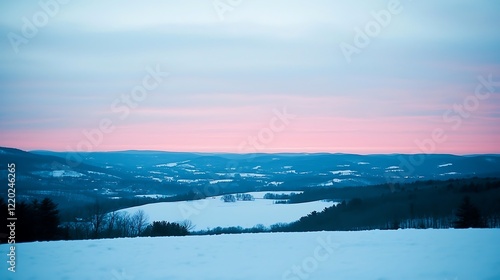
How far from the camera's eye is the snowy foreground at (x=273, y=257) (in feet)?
34.2

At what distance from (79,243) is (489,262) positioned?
12.5 m

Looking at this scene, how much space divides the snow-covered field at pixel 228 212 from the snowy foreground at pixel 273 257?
77.5 metres

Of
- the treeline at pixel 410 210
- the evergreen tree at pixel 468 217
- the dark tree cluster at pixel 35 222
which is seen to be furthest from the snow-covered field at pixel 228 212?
the evergreen tree at pixel 468 217

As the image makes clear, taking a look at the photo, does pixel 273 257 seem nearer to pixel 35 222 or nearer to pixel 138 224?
pixel 35 222

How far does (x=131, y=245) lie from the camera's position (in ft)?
47.2

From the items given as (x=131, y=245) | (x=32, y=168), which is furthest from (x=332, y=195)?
(x=131, y=245)

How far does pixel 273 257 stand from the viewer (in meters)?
12.4

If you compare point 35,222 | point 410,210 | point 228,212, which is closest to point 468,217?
point 35,222

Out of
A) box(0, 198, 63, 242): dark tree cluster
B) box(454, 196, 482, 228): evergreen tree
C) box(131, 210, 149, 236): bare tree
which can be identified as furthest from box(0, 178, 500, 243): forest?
box(454, 196, 482, 228): evergreen tree

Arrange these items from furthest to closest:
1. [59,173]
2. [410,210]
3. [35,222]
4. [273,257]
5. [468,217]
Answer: [59,173] < [410,210] < [468,217] < [35,222] < [273,257]

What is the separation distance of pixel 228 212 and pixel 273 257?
337 feet

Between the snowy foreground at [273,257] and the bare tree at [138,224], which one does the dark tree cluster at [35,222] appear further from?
the bare tree at [138,224]

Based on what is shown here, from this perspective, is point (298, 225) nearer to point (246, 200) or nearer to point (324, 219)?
point (324, 219)

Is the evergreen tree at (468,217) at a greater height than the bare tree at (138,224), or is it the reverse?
the evergreen tree at (468,217)
